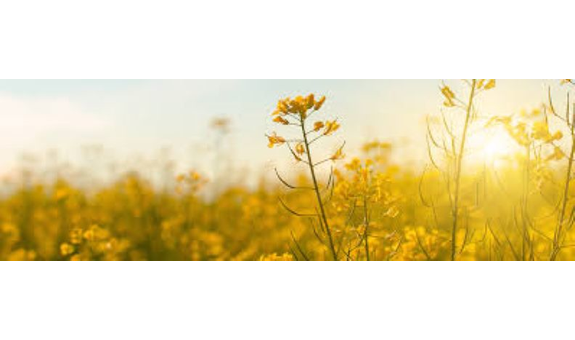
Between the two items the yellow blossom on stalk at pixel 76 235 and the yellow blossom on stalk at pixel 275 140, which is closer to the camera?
the yellow blossom on stalk at pixel 275 140

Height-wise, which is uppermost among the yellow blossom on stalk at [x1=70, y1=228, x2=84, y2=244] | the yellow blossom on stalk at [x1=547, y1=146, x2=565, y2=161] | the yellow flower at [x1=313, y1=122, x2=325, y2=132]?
the yellow flower at [x1=313, y1=122, x2=325, y2=132]

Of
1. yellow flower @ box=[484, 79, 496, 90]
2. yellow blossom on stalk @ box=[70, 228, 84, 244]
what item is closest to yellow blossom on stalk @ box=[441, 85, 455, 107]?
yellow flower @ box=[484, 79, 496, 90]

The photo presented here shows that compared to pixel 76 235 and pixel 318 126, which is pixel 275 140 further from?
pixel 76 235

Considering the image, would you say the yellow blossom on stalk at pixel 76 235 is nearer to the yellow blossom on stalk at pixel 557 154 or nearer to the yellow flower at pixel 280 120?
the yellow flower at pixel 280 120

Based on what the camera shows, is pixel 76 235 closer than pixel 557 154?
No

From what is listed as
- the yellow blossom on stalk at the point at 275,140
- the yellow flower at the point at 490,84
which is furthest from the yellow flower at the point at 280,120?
the yellow flower at the point at 490,84

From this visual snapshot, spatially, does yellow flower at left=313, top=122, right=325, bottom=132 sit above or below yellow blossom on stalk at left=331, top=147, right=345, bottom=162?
above

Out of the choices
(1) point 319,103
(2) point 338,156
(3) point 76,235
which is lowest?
(3) point 76,235

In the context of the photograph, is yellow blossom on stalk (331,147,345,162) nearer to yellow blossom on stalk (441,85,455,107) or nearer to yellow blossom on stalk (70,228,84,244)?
yellow blossom on stalk (441,85,455,107)

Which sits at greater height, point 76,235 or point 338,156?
point 338,156

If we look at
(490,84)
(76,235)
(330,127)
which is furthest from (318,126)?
(76,235)
